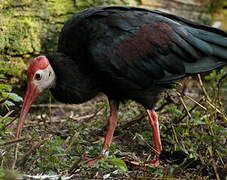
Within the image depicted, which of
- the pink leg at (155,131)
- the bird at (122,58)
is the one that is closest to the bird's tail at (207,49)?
the bird at (122,58)

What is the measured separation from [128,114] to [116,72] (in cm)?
125

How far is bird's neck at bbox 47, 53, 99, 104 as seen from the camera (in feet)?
16.0

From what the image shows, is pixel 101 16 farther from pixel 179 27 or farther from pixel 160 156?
pixel 160 156

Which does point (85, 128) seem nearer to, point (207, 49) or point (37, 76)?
point (37, 76)

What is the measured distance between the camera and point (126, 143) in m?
5.40

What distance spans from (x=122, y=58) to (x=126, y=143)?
988mm

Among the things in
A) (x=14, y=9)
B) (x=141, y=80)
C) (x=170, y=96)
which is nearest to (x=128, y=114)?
(x=170, y=96)

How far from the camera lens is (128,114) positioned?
595cm

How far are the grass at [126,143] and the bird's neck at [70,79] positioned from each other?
0.38 metres

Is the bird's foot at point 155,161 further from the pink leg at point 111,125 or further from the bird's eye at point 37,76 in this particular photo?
the bird's eye at point 37,76

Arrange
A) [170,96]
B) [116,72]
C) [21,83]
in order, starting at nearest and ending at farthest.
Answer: [116,72] → [170,96] → [21,83]

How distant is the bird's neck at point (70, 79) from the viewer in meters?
4.89

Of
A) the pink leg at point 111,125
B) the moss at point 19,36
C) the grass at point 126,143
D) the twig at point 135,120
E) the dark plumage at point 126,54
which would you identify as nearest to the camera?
the grass at point 126,143

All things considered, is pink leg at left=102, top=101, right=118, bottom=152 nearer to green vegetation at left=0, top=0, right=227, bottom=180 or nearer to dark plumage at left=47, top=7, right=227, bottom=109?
green vegetation at left=0, top=0, right=227, bottom=180
